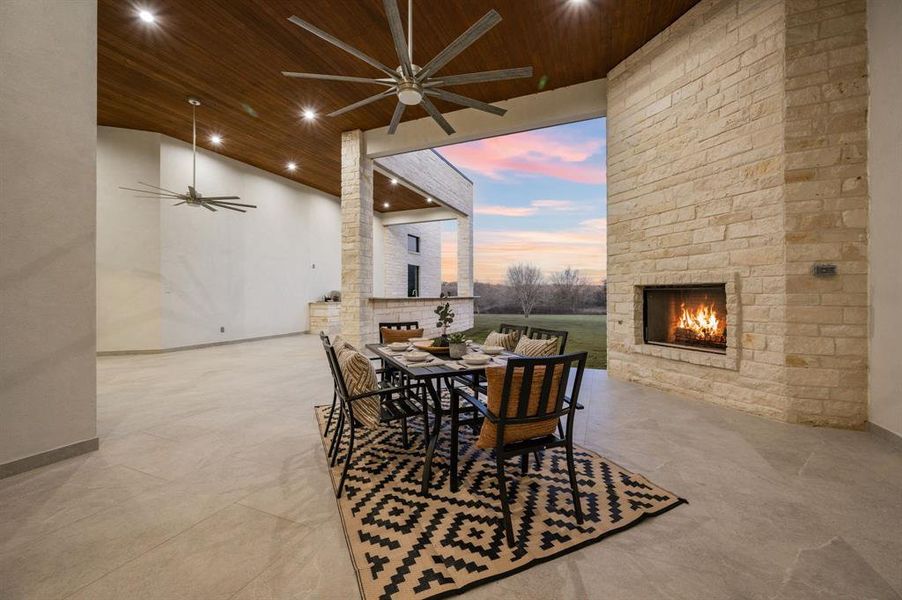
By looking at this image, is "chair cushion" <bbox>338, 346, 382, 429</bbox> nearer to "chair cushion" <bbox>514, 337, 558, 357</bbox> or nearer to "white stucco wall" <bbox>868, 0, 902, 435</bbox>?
"chair cushion" <bbox>514, 337, 558, 357</bbox>

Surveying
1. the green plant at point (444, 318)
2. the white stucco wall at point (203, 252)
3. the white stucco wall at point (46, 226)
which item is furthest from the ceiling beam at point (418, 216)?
the white stucco wall at point (46, 226)

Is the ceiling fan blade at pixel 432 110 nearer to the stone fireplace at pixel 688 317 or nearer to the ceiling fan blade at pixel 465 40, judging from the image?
the ceiling fan blade at pixel 465 40

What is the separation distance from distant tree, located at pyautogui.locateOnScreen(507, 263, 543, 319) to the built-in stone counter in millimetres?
7817

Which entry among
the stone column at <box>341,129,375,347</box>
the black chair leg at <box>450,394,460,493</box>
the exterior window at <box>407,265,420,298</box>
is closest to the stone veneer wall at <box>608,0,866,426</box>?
the black chair leg at <box>450,394,460,493</box>

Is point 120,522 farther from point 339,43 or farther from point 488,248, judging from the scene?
point 488,248

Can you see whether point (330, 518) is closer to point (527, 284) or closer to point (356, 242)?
point (356, 242)

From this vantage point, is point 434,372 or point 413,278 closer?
point 434,372

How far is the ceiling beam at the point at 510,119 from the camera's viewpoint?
481 cm

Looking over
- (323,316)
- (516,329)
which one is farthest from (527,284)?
(516,329)

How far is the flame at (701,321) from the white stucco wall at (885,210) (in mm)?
1032

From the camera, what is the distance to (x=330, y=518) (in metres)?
1.80

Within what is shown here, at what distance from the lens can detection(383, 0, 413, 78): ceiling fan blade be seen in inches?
81.3

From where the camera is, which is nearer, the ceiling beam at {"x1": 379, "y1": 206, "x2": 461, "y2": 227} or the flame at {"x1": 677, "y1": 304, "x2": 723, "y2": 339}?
the flame at {"x1": 677, "y1": 304, "x2": 723, "y2": 339}

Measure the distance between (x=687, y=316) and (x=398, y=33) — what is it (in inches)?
150
